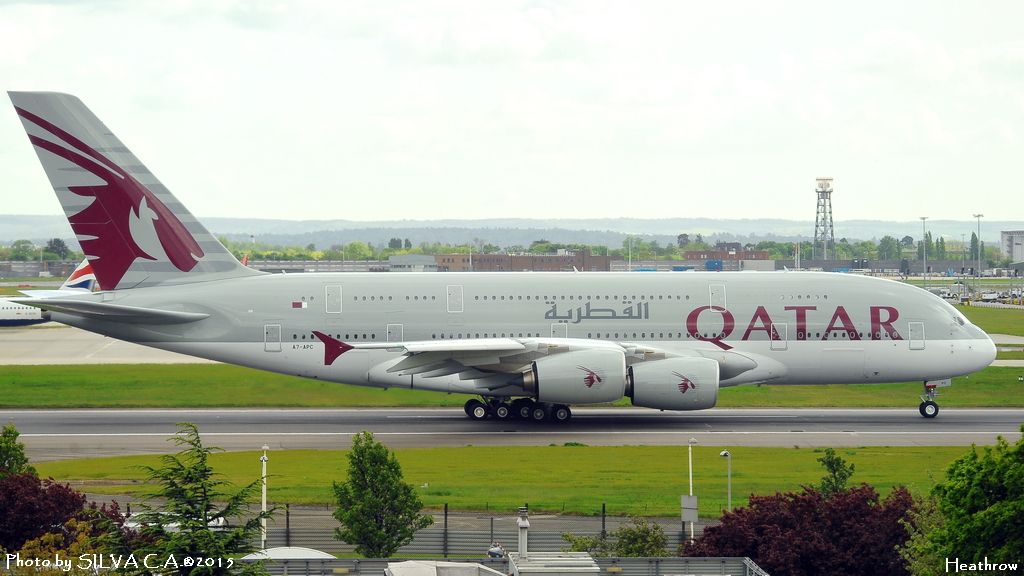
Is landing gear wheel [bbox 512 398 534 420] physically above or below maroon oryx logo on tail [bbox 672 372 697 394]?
below

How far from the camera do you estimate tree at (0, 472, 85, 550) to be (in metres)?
23.3

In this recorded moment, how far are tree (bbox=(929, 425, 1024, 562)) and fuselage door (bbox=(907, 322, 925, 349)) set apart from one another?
77.9 feet

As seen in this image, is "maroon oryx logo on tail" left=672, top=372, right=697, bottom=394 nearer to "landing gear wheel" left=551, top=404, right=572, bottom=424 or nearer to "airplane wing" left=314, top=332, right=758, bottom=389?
"airplane wing" left=314, top=332, right=758, bottom=389

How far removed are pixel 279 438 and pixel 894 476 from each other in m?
19.4

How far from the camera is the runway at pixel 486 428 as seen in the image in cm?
3819

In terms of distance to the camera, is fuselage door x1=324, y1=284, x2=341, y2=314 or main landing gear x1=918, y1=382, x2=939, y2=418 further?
main landing gear x1=918, y1=382, x2=939, y2=418

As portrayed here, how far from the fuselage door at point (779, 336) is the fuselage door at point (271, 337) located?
17412 millimetres

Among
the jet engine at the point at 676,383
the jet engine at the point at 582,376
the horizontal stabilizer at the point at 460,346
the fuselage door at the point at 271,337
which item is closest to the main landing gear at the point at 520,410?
the jet engine at the point at 582,376

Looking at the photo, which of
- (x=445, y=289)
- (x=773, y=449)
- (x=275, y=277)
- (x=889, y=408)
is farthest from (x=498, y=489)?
(x=889, y=408)

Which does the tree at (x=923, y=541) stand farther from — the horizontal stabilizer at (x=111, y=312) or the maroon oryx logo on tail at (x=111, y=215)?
the maroon oryx logo on tail at (x=111, y=215)

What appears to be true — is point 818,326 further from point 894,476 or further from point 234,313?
point 234,313

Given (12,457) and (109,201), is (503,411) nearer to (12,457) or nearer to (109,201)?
(109,201)

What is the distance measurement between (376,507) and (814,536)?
28.0 feet

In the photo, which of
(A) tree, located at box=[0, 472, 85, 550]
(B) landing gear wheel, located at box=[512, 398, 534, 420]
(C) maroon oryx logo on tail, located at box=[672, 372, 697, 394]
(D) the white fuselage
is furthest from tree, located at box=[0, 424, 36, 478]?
(C) maroon oryx logo on tail, located at box=[672, 372, 697, 394]
